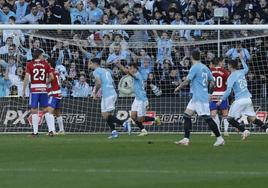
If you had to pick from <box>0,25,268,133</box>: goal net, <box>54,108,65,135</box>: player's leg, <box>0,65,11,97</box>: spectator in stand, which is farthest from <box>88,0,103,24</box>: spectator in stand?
<box>54,108,65,135</box>: player's leg

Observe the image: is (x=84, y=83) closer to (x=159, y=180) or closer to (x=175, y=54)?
(x=175, y=54)

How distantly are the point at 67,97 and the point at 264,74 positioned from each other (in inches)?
243

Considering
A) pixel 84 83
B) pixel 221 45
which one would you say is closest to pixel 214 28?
pixel 221 45

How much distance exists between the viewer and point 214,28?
29.6m

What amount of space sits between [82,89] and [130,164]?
43.6 feet

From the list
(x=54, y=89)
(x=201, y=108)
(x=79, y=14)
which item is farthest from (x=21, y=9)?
(x=201, y=108)

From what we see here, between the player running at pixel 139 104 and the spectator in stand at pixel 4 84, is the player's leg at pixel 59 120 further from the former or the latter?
the player running at pixel 139 104

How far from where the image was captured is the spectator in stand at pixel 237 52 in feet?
102

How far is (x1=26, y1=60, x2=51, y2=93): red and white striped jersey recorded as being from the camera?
28.8 metres

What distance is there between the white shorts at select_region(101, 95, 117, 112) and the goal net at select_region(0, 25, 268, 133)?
8.11ft

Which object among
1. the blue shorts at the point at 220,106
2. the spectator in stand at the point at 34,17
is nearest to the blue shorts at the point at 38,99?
the blue shorts at the point at 220,106

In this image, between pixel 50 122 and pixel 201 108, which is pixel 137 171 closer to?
pixel 201 108

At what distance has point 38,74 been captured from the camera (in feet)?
94.6

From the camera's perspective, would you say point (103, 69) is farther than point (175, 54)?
No
